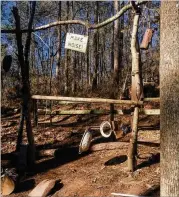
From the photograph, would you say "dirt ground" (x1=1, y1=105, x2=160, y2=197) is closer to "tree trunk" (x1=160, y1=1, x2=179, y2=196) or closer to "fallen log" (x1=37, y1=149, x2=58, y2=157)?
"fallen log" (x1=37, y1=149, x2=58, y2=157)

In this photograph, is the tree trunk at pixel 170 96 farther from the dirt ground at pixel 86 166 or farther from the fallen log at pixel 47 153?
the fallen log at pixel 47 153

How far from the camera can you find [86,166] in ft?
20.3

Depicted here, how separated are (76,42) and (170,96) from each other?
8.29 ft

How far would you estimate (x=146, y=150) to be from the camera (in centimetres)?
654

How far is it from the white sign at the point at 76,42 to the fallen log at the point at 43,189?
80.2 inches

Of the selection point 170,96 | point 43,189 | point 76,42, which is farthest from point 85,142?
point 170,96

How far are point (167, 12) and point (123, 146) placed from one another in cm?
336

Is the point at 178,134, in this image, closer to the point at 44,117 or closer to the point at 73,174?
the point at 73,174

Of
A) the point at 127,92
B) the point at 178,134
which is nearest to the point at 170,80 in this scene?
the point at 178,134

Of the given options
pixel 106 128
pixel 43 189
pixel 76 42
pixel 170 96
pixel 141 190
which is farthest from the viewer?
pixel 106 128

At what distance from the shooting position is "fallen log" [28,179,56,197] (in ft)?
17.6

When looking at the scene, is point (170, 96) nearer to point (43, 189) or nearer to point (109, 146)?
point (43, 189)

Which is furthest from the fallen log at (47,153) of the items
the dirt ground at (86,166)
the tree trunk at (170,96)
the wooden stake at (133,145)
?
the tree trunk at (170,96)

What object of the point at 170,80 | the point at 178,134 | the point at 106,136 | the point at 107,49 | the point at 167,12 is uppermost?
the point at 107,49
